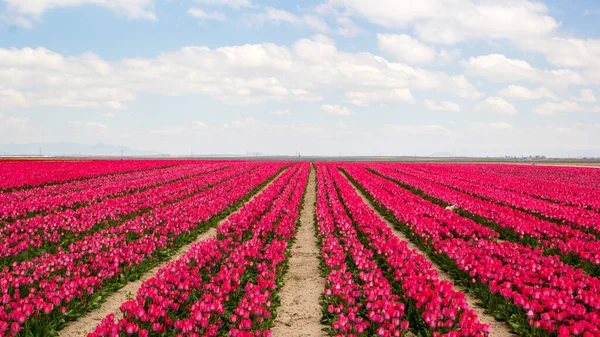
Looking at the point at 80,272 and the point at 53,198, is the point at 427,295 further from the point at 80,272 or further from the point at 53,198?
the point at 53,198

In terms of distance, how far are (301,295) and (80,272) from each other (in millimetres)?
4567

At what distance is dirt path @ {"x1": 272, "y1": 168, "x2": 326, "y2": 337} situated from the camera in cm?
657

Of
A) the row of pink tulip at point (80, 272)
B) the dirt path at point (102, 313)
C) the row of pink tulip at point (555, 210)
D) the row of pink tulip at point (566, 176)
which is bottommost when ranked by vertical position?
the dirt path at point (102, 313)

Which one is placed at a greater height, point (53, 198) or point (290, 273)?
point (53, 198)

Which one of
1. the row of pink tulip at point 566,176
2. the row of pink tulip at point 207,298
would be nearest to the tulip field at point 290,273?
the row of pink tulip at point 207,298

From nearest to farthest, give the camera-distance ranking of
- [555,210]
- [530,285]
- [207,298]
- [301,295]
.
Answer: [207,298]
[530,285]
[301,295]
[555,210]

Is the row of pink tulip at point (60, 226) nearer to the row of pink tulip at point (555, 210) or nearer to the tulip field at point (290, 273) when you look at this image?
the tulip field at point (290, 273)

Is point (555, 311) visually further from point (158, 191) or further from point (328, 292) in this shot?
point (158, 191)

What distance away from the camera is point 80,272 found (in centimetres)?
813

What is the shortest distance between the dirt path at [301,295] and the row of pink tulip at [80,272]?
3430 mm

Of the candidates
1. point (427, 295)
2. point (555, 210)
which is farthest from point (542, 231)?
point (427, 295)

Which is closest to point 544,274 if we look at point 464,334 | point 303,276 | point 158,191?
Answer: point 464,334

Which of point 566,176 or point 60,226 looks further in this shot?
point 566,176

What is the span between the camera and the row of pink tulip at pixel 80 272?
5969mm
